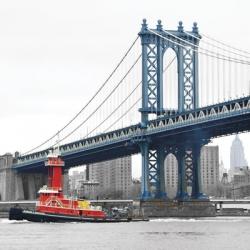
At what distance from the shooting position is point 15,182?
166 meters

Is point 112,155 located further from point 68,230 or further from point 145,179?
point 68,230

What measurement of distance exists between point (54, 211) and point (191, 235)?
83.1 feet

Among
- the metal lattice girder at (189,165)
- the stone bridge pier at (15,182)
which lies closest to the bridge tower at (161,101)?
the metal lattice girder at (189,165)

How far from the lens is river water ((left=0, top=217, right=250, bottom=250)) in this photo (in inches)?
2795

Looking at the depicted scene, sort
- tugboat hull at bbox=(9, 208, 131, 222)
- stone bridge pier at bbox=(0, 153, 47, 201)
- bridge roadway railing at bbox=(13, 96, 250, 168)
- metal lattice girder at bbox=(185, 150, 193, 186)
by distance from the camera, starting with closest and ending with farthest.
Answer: tugboat hull at bbox=(9, 208, 131, 222) → bridge roadway railing at bbox=(13, 96, 250, 168) → metal lattice girder at bbox=(185, 150, 193, 186) → stone bridge pier at bbox=(0, 153, 47, 201)

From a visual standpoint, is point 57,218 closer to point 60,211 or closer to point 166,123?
point 60,211

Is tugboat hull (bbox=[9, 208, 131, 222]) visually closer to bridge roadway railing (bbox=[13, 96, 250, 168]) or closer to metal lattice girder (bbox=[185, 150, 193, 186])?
bridge roadway railing (bbox=[13, 96, 250, 168])

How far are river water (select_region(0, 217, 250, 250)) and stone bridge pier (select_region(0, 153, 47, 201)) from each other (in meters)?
62.5

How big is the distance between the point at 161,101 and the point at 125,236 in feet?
151

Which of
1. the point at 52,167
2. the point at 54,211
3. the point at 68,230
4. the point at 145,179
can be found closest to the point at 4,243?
the point at 68,230

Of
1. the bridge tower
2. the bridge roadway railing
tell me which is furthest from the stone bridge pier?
the bridge tower

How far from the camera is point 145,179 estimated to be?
124500mm

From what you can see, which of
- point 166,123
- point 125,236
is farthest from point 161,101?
point 125,236

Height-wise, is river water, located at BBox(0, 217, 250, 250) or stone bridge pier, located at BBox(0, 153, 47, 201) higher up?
stone bridge pier, located at BBox(0, 153, 47, 201)
